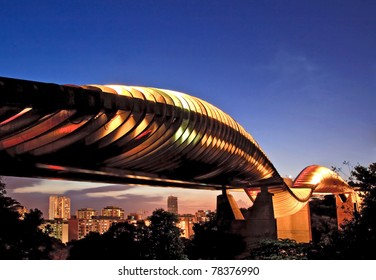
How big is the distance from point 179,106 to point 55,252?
9.35m

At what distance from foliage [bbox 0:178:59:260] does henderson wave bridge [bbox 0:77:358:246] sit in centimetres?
254

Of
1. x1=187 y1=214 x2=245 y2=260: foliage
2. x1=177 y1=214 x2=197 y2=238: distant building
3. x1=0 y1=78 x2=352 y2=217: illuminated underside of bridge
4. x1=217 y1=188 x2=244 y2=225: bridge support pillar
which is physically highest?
x1=0 y1=78 x2=352 y2=217: illuminated underside of bridge

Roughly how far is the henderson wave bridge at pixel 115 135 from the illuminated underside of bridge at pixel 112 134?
0.02m

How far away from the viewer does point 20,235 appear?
14531 mm

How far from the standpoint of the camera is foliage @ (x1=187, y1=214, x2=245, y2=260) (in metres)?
22.2

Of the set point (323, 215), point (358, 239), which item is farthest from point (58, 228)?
point (323, 215)

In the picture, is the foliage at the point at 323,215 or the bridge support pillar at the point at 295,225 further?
the foliage at the point at 323,215

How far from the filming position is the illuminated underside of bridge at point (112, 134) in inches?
328

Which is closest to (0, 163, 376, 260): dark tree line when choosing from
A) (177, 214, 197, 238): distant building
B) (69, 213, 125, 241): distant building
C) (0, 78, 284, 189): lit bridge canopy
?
(177, 214, 197, 238): distant building

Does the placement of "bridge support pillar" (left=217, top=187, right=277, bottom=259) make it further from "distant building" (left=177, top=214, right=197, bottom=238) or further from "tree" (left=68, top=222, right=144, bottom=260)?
"tree" (left=68, top=222, right=144, bottom=260)

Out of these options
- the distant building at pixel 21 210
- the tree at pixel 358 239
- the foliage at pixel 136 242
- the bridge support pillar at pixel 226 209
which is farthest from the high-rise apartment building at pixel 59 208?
the tree at pixel 358 239

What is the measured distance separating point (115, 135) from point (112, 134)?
114 mm

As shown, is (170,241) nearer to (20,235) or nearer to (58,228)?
(58,228)

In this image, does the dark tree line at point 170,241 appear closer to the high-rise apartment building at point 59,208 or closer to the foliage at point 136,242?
the foliage at point 136,242
